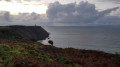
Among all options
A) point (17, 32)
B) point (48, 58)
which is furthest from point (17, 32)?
point (48, 58)

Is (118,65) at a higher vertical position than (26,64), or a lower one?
lower

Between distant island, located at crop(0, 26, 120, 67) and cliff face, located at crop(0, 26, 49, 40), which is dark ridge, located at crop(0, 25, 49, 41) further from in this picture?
distant island, located at crop(0, 26, 120, 67)

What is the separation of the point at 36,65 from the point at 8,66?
8.03ft

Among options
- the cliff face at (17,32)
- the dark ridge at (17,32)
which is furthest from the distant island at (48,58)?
the cliff face at (17,32)

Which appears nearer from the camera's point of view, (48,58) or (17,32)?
(48,58)

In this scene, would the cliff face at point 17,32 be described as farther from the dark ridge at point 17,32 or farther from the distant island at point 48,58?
the distant island at point 48,58

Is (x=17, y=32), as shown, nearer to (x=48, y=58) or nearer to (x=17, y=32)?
(x=17, y=32)

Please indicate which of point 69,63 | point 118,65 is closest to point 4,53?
point 69,63

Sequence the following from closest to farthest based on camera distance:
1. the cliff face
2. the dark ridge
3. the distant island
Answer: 1. the distant island
2. the dark ridge
3. the cliff face

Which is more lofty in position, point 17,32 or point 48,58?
point 48,58

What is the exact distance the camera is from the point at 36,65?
13.8 m

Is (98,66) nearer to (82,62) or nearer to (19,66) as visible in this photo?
(82,62)

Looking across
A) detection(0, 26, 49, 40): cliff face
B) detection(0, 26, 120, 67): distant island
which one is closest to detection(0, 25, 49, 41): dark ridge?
detection(0, 26, 49, 40): cliff face

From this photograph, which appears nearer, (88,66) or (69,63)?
(88,66)
